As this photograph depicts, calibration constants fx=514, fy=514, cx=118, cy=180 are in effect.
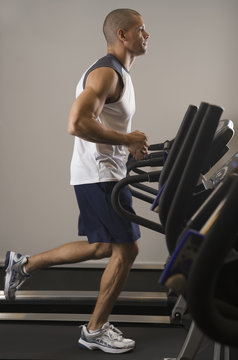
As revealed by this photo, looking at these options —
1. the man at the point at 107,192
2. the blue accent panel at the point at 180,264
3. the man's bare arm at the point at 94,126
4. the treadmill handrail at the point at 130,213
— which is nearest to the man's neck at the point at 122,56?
the man at the point at 107,192

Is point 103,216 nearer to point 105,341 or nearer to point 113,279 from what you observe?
point 113,279

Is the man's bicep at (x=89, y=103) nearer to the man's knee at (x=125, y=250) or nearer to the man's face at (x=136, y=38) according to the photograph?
the man's face at (x=136, y=38)

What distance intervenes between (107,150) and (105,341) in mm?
959

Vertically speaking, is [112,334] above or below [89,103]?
below

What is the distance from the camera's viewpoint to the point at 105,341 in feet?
8.45

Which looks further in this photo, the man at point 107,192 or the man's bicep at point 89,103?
the man at point 107,192

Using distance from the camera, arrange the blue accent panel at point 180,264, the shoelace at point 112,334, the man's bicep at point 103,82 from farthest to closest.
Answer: the shoelace at point 112,334 < the man's bicep at point 103,82 < the blue accent panel at point 180,264

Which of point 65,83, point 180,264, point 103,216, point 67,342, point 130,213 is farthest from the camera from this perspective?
point 65,83

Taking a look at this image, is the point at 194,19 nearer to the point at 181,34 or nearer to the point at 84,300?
the point at 181,34

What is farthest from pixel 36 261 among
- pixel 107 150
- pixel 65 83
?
pixel 65 83

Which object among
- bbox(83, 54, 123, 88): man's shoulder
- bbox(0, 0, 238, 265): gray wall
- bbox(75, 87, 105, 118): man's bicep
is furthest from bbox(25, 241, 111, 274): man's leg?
bbox(0, 0, 238, 265): gray wall

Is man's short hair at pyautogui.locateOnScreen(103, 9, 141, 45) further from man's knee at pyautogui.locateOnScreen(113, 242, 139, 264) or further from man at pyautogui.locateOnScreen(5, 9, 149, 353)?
man's knee at pyautogui.locateOnScreen(113, 242, 139, 264)

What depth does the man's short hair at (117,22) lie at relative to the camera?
8.93 feet

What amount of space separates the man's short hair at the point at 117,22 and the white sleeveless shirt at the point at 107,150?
0.19 metres
